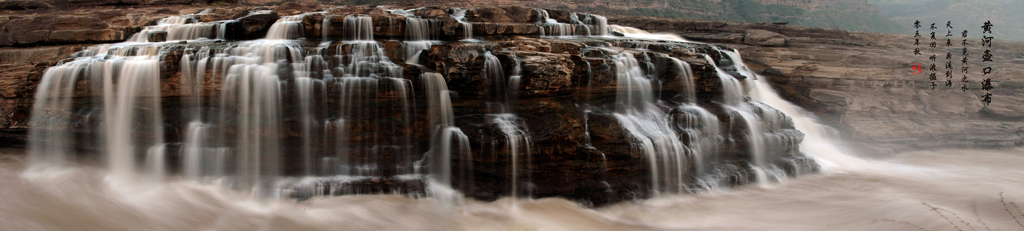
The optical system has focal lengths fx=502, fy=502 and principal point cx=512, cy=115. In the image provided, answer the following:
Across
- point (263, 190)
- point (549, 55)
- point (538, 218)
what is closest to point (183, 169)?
point (263, 190)

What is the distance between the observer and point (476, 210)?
8742 millimetres

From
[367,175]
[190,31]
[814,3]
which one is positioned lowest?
[367,175]

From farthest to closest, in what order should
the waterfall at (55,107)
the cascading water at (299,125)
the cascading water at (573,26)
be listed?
1. the cascading water at (573,26)
2. the waterfall at (55,107)
3. the cascading water at (299,125)

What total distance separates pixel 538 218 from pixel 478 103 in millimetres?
2640

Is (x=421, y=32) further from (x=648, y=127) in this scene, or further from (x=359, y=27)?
(x=648, y=127)

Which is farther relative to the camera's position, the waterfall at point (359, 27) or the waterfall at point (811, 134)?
the waterfall at point (811, 134)

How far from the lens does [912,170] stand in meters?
11.9

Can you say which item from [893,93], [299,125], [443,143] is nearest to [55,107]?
[299,125]

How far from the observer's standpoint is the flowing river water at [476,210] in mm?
7734

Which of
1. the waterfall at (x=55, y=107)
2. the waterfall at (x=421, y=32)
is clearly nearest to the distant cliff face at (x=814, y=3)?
the waterfall at (x=421, y=32)

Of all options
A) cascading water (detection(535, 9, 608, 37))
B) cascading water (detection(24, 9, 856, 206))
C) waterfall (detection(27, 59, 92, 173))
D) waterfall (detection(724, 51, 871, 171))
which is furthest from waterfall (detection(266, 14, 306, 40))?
waterfall (detection(724, 51, 871, 171))

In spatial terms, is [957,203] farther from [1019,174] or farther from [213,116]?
[213,116]

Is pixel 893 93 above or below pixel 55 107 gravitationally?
below

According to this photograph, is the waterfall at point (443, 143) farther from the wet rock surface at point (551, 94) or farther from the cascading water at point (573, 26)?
the cascading water at point (573, 26)
